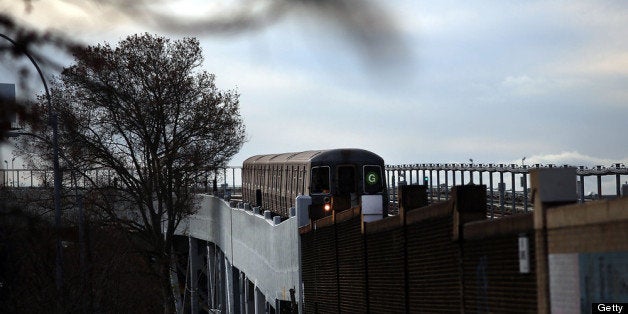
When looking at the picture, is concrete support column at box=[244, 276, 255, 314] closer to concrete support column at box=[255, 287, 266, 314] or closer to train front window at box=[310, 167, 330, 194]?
concrete support column at box=[255, 287, 266, 314]

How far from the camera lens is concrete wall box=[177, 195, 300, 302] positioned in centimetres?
4128

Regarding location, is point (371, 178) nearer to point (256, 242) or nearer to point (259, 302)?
point (256, 242)

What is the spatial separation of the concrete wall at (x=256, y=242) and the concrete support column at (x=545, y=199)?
24154mm

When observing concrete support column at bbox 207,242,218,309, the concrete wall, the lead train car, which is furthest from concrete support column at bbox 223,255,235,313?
the lead train car

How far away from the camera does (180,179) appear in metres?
59.7

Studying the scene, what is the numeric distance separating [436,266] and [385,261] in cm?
419

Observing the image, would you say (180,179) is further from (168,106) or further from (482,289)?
(482,289)

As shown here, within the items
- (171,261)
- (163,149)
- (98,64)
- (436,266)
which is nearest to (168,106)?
(163,149)

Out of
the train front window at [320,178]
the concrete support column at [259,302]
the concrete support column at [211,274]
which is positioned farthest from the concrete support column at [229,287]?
the train front window at [320,178]

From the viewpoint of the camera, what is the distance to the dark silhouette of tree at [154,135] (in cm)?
5584

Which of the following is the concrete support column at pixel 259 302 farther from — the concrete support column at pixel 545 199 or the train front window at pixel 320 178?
the concrete support column at pixel 545 199

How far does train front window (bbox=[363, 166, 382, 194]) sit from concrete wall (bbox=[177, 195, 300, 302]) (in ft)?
11.7

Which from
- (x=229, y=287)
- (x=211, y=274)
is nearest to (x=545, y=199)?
(x=229, y=287)

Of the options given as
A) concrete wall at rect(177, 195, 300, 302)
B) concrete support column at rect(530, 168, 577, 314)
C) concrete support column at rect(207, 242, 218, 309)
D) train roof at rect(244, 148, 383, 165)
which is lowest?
concrete support column at rect(207, 242, 218, 309)
